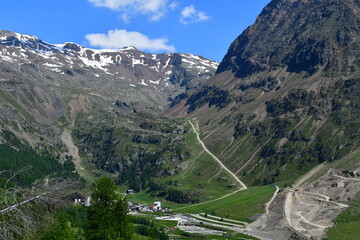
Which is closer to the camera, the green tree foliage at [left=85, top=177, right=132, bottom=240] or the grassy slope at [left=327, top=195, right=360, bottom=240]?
the green tree foliage at [left=85, top=177, right=132, bottom=240]

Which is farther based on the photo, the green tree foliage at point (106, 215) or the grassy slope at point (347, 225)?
the grassy slope at point (347, 225)

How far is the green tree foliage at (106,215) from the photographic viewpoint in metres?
47.9

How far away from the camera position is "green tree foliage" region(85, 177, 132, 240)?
47906 millimetres

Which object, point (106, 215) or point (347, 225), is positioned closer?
point (106, 215)

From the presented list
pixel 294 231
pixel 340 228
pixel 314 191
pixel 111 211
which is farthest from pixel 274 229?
pixel 111 211

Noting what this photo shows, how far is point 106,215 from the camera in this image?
4919 cm

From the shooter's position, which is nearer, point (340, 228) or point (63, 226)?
point (63, 226)

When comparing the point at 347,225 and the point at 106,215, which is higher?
the point at 106,215

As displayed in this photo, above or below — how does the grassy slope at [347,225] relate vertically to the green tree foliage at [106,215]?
below

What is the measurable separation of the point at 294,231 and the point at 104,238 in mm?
120500

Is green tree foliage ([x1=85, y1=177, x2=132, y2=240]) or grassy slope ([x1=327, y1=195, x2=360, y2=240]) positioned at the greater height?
green tree foliage ([x1=85, y1=177, x2=132, y2=240])

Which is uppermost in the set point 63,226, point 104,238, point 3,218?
point 3,218

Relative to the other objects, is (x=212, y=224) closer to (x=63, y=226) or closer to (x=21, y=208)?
(x=63, y=226)

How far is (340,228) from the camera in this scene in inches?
5620
